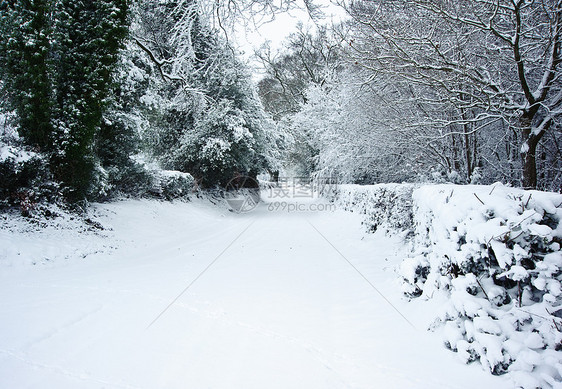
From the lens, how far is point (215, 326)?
10.0 ft

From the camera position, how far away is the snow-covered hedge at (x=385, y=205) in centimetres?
567

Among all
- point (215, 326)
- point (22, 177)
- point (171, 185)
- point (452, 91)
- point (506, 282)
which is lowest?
point (215, 326)

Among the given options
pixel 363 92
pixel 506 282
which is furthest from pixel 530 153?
pixel 363 92

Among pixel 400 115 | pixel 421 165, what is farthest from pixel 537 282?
pixel 421 165

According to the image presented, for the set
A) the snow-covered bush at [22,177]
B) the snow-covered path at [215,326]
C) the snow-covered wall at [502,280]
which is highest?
the snow-covered bush at [22,177]

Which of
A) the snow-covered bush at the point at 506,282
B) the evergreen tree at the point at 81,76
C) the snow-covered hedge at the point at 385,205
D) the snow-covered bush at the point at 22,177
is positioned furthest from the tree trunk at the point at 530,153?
the snow-covered bush at the point at 22,177

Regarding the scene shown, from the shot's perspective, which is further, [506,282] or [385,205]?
[385,205]

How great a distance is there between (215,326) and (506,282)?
2674 millimetres

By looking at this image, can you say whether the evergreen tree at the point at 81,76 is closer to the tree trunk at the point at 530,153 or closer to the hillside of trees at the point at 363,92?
the hillside of trees at the point at 363,92

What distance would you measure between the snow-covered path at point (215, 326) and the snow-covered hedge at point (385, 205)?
593 millimetres

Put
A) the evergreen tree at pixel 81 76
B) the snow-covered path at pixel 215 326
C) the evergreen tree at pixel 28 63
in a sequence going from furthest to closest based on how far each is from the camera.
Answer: the evergreen tree at pixel 81 76, the evergreen tree at pixel 28 63, the snow-covered path at pixel 215 326

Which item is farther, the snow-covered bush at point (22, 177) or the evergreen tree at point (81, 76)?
the evergreen tree at point (81, 76)

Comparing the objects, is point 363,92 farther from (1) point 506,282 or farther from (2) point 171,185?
(2) point 171,185

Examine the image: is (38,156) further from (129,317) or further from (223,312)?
(223,312)
